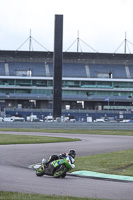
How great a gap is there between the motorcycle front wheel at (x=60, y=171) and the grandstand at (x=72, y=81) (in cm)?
8804

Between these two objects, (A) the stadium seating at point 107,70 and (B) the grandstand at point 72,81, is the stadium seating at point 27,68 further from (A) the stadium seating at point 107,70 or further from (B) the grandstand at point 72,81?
(A) the stadium seating at point 107,70

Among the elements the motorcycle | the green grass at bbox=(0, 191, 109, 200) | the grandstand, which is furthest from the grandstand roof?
the green grass at bbox=(0, 191, 109, 200)

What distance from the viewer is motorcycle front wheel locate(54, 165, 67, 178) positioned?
1475 centimetres

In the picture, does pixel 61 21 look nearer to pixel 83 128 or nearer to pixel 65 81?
pixel 83 128

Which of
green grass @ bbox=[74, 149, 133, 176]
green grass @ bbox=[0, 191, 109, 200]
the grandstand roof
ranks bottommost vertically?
green grass @ bbox=[74, 149, 133, 176]

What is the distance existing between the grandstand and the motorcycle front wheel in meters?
88.0

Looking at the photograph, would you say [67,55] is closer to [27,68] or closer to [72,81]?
[72,81]

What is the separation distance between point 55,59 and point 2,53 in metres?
45.7

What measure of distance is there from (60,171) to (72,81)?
9343cm

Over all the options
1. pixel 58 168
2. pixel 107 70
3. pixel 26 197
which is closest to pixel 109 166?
pixel 58 168

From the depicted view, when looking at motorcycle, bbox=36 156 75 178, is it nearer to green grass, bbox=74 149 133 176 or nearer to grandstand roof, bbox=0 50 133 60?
green grass, bbox=74 149 133 176

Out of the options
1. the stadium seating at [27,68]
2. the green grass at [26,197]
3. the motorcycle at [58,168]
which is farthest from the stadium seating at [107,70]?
the green grass at [26,197]

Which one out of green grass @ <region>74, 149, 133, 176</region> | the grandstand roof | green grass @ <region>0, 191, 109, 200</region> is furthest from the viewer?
the grandstand roof

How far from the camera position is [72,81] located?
10800cm
